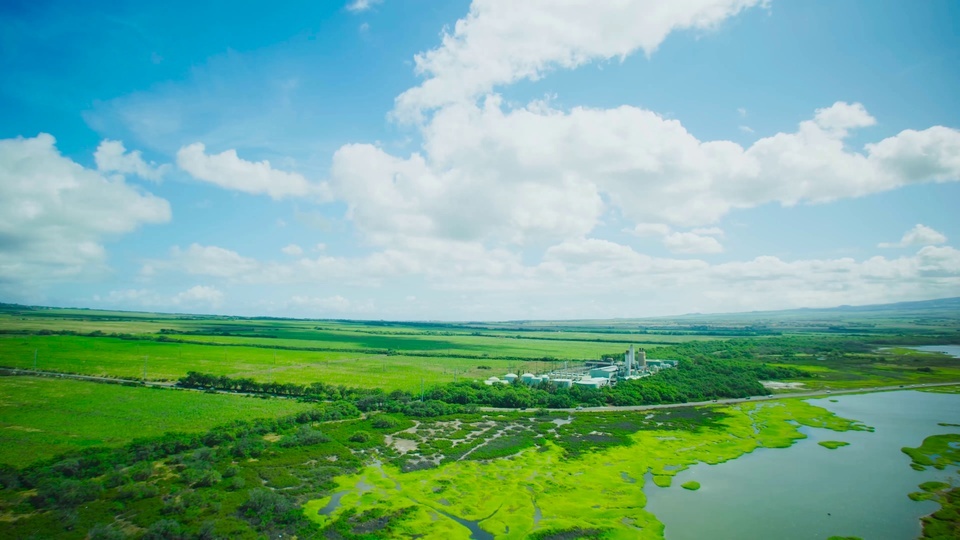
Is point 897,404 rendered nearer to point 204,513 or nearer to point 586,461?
point 586,461

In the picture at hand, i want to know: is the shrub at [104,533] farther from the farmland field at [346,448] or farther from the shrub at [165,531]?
the shrub at [165,531]

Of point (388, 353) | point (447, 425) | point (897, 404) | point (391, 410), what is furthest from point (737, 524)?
point (388, 353)

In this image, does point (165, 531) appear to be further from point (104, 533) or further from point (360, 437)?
point (360, 437)

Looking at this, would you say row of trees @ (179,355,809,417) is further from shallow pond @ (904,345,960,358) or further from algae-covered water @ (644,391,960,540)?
shallow pond @ (904,345,960,358)

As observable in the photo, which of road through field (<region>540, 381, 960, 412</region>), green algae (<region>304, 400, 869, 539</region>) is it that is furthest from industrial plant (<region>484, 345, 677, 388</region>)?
green algae (<region>304, 400, 869, 539</region>)

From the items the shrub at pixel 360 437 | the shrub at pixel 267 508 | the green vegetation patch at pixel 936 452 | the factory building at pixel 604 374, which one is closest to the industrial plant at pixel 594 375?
the factory building at pixel 604 374
